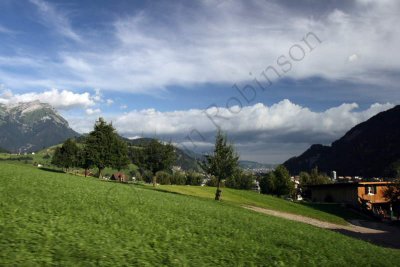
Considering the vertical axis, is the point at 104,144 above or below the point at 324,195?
above

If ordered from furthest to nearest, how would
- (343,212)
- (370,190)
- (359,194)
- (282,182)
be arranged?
(282,182) → (370,190) → (359,194) → (343,212)

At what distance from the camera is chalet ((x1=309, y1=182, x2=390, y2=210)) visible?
9269 centimetres

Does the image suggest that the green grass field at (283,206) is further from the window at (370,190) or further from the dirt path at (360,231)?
the window at (370,190)

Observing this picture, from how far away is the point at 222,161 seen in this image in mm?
61344

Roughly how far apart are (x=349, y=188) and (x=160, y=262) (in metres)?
90.7

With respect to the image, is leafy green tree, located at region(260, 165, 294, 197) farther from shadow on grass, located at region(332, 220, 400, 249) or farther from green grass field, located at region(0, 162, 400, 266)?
green grass field, located at region(0, 162, 400, 266)

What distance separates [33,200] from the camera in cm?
2114

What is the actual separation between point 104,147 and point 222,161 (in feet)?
102

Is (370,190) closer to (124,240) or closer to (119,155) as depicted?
(119,155)

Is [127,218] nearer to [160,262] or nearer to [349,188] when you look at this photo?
Answer: [160,262]

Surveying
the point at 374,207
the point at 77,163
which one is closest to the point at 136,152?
the point at 77,163

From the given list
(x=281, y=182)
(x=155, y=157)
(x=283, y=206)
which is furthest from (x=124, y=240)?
(x=281, y=182)

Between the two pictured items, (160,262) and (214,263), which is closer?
(160,262)

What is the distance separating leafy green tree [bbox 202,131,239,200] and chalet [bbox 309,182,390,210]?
135 ft
